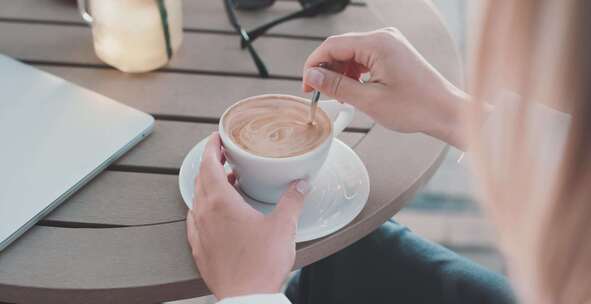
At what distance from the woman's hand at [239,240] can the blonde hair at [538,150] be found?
0.21 m

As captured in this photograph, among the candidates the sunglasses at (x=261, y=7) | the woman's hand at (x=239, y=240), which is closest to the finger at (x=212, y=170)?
the woman's hand at (x=239, y=240)

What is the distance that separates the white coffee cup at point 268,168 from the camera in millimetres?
721

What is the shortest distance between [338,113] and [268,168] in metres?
0.15

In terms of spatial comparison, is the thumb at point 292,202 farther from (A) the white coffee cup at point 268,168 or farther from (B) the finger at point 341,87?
(B) the finger at point 341,87

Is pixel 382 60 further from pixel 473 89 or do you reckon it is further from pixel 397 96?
pixel 473 89

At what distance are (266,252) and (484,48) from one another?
30 cm

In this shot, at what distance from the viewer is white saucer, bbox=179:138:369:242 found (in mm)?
752

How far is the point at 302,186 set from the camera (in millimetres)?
742

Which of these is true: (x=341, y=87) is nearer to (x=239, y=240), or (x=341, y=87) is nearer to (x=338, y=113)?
(x=338, y=113)

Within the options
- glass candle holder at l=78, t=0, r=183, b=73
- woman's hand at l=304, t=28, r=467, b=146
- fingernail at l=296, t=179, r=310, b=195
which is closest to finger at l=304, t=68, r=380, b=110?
woman's hand at l=304, t=28, r=467, b=146

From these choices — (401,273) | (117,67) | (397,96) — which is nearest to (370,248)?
(401,273)

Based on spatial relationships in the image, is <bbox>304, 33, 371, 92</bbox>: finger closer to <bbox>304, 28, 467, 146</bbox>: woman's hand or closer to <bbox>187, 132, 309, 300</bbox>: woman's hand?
<bbox>304, 28, 467, 146</bbox>: woman's hand

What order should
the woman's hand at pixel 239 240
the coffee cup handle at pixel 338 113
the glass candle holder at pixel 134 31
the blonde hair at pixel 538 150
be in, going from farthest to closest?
the glass candle holder at pixel 134 31, the coffee cup handle at pixel 338 113, the woman's hand at pixel 239 240, the blonde hair at pixel 538 150

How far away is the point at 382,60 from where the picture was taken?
846 mm
